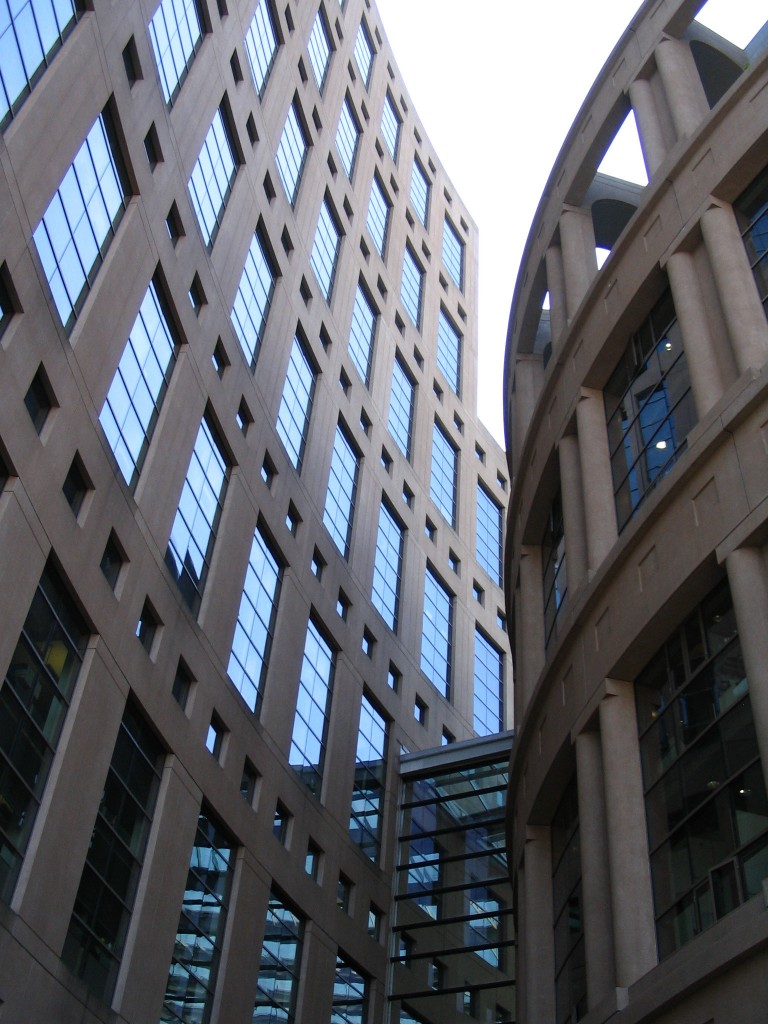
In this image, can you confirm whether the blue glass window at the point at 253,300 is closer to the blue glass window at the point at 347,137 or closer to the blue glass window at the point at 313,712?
the blue glass window at the point at 313,712

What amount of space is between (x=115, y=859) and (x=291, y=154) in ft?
99.2

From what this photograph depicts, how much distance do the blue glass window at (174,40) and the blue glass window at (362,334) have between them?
16.3 metres

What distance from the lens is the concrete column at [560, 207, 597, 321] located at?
26.5 meters

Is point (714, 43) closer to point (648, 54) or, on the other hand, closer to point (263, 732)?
point (648, 54)

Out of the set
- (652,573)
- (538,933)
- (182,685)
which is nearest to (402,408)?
(182,685)

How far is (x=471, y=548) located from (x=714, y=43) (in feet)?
115

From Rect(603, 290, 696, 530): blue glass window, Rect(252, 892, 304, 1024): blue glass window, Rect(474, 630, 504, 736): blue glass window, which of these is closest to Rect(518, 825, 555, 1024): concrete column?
Rect(603, 290, 696, 530): blue glass window

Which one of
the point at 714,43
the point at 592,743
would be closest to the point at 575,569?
the point at 592,743

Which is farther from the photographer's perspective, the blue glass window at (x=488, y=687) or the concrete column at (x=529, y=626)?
the blue glass window at (x=488, y=687)

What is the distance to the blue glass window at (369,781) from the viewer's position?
4122 cm

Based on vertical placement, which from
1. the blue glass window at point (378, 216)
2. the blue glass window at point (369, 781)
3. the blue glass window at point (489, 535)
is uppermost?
the blue glass window at point (378, 216)

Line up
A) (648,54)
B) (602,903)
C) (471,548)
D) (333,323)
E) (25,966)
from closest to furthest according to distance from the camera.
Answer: (602,903)
(25,966)
(648,54)
(333,323)
(471,548)

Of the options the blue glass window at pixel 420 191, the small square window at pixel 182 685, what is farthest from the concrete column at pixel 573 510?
the blue glass window at pixel 420 191

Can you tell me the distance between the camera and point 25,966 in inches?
838
